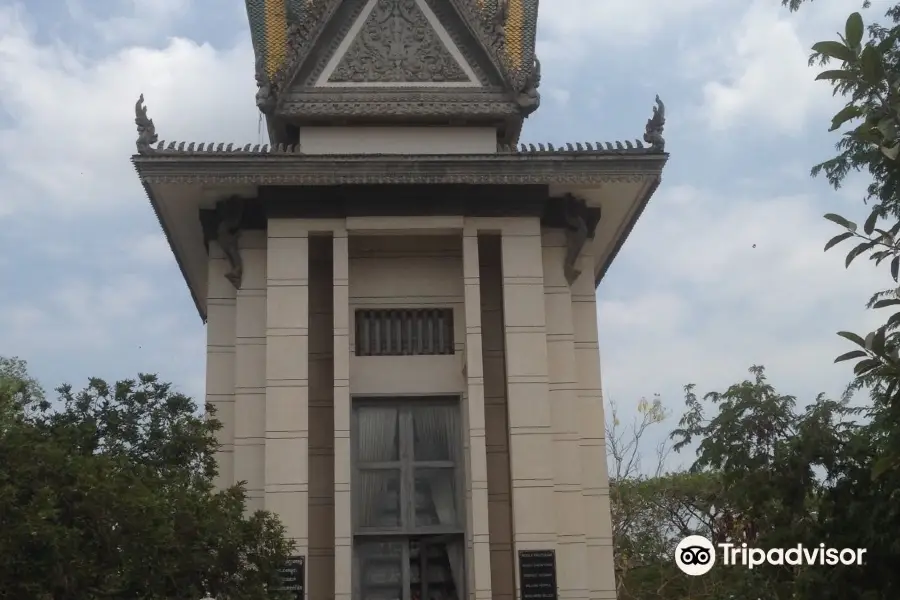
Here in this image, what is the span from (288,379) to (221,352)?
1.38 m

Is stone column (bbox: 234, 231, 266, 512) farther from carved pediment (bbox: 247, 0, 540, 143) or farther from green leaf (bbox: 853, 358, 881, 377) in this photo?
green leaf (bbox: 853, 358, 881, 377)

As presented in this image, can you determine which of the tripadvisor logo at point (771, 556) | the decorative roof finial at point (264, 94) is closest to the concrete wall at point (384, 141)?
the decorative roof finial at point (264, 94)

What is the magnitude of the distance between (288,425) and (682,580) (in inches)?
546

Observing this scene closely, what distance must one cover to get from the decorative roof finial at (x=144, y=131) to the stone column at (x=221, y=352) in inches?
62.3

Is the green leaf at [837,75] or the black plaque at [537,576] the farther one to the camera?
the black plaque at [537,576]

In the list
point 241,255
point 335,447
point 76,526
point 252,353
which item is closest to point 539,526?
point 335,447

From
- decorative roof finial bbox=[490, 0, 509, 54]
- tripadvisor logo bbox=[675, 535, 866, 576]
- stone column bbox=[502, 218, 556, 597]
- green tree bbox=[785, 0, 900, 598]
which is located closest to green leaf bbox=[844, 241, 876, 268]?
green tree bbox=[785, 0, 900, 598]

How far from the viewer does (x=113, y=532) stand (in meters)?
8.60

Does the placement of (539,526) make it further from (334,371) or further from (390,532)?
(334,371)

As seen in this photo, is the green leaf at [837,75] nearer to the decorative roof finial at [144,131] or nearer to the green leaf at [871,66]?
the green leaf at [871,66]

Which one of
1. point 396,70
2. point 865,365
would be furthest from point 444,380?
point 865,365

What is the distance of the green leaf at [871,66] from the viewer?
21.4 ft

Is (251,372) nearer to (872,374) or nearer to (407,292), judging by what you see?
(407,292)

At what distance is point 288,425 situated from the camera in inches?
515
